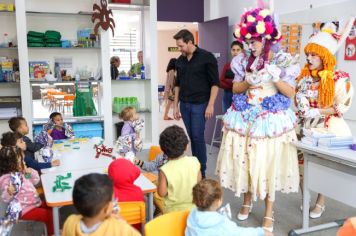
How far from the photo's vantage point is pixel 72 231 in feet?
5.30

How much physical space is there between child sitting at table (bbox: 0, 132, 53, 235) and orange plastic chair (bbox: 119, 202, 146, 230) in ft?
2.38

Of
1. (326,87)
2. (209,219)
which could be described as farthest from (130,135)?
(209,219)

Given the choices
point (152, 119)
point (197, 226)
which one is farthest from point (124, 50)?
point (197, 226)

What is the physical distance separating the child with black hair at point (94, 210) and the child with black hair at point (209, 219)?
1.05ft

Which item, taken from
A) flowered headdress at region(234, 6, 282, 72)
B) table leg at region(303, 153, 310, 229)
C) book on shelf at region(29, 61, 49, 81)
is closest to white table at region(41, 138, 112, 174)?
flowered headdress at region(234, 6, 282, 72)

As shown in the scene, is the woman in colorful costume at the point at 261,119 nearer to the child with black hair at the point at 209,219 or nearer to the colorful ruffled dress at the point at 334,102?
the colorful ruffled dress at the point at 334,102

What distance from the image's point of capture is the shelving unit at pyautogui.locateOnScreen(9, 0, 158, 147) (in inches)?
199

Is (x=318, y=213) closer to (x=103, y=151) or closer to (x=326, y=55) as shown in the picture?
(x=326, y=55)

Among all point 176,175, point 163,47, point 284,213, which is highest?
point 163,47

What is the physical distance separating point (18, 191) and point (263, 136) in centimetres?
176

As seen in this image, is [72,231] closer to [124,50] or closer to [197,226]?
[197,226]

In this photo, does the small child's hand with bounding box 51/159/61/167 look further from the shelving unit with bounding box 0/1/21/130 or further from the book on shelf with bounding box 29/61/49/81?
the book on shelf with bounding box 29/61/49/81

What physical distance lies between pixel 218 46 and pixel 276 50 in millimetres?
3189

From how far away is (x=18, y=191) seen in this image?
245 cm
